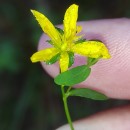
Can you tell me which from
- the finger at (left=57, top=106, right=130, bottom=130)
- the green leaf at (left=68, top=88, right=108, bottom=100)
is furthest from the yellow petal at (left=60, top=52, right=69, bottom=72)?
the finger at (left=57, top=106, right=130, bottom=130)

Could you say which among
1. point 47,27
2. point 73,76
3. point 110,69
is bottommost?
point 110,69

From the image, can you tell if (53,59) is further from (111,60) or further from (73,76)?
(111,60)

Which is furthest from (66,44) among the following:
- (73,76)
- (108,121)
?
(108,121)

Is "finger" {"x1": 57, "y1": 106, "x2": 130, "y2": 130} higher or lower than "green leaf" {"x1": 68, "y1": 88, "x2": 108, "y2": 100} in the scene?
lower

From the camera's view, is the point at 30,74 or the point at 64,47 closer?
the point at 64,47

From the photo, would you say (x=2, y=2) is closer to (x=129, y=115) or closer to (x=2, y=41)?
(x=2, y=41)

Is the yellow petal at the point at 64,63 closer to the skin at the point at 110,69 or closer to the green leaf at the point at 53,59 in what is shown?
the green leaf at the point at 53,59

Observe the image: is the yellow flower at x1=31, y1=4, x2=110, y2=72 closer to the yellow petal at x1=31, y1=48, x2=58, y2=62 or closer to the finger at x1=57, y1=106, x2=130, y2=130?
the yellow petal at x1=31, y1=48, x2=58, y2=62
